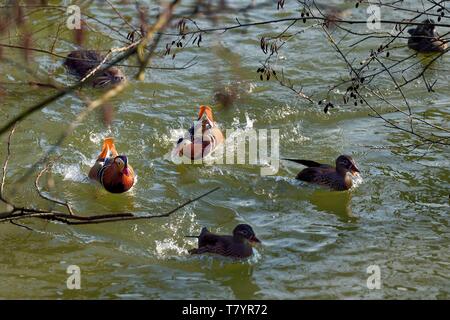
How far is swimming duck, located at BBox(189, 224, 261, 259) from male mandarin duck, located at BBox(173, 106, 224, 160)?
2327 mm

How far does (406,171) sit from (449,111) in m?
2.07

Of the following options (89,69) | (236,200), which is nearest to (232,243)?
(236,200)

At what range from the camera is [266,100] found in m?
11.8

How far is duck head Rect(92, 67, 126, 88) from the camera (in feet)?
38.7

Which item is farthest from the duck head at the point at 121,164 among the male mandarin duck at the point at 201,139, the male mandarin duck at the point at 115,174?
the male mandarin duck at the point at 201,139

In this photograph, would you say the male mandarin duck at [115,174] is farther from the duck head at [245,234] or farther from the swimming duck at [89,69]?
the swimming duck at [89,69]

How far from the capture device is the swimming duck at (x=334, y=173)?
30.4 feet

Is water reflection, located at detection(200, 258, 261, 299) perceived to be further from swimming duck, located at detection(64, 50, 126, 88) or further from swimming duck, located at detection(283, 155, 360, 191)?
swimming duck, located at detection(64, 50, 126, 88)

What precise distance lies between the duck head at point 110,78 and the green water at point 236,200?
0.18 m

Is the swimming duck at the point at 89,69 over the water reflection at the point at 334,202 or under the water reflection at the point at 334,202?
over

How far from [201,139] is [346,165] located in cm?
178
